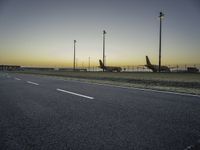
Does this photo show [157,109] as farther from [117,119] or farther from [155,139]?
[155,139]

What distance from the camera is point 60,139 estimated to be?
2.94 m

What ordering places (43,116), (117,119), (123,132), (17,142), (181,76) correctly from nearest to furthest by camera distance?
1. (17,142)
2. (123,132)
3. (117,119)
4. (43,116)
5. (181,76)

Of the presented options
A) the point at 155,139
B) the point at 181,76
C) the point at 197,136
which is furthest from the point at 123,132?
the point at 181,76

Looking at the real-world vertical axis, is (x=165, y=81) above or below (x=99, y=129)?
above

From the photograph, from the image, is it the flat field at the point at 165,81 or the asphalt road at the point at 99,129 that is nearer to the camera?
the asphalt road at the point at 99,129

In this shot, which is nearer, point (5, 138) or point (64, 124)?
point (5, 138)

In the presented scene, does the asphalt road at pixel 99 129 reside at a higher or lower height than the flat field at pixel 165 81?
lower

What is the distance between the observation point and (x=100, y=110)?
4941mm

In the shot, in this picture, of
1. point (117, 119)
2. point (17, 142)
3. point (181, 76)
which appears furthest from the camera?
point (181, 76)

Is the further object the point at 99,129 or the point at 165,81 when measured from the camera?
the point at 165,81

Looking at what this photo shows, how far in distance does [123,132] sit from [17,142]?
1.79m

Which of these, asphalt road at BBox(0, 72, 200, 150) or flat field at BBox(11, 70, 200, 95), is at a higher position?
flat field at BBox(11, 70, 200, 95)

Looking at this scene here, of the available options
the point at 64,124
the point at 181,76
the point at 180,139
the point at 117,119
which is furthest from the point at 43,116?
the point at 181,76

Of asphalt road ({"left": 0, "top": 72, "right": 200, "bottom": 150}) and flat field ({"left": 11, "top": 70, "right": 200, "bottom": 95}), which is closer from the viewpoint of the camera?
asphalt road ({"left": 0, "top": 72, "right": 200, "bottom": 150})
